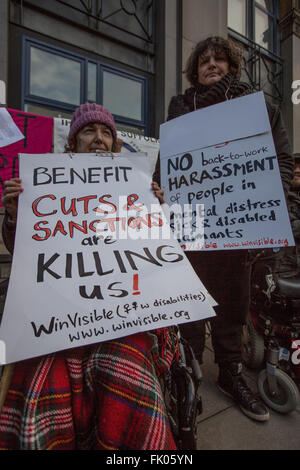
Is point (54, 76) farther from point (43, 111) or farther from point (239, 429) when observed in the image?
point (239, 429)

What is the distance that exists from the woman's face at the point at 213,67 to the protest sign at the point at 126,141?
6.41 ft

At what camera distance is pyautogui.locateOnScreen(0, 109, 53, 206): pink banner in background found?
3074mm

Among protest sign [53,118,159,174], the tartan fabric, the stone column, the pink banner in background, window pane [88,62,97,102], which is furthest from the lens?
the stone column

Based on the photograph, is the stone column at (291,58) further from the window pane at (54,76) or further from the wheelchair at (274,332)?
the wheelchair at (274,332)

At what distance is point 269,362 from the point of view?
1.50 metres

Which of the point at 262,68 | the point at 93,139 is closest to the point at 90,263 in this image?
the point at 93,139

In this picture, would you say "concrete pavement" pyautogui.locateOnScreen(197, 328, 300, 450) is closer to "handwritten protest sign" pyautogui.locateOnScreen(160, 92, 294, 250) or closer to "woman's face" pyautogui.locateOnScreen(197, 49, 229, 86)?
"handwritten protest sign" pyautogui.locateOnScreen(160, 92, 294, 250)

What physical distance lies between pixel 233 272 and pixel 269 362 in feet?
1.90

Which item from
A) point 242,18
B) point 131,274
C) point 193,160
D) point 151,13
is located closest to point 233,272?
point 193,160

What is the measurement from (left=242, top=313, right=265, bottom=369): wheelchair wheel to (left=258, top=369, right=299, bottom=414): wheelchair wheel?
308 millimetres

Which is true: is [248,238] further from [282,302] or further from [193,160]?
[282,302]

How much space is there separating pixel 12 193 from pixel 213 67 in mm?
1277

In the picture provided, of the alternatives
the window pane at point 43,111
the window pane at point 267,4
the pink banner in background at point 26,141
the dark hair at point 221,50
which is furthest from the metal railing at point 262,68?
the dark hair at point 221,50

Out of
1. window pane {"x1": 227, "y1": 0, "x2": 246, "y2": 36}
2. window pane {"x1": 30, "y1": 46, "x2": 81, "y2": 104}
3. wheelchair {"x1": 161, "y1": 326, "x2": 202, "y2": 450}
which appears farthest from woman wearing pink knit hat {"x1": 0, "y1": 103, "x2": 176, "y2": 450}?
window pane {"x1": 227, "y1": 0, "x2": 246, "y2": 36}
